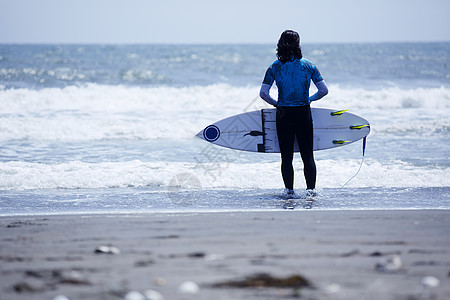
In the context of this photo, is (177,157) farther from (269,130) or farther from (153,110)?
(153,110)

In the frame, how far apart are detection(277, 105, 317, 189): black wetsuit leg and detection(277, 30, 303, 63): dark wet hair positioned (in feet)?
Result: 1.47

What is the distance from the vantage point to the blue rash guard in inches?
187

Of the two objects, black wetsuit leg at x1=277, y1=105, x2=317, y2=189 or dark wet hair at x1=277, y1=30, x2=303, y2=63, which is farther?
black wetsuit leg at x1=277, y1=105, x2=317, y2=189

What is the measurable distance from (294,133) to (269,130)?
25.3 inches

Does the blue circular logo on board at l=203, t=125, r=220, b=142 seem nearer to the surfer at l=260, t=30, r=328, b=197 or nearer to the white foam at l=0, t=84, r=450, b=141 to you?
the surfer at l=260, t=30, r=328, b=197

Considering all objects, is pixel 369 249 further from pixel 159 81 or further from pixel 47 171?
pixel 159 81

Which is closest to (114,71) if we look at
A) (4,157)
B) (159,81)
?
(159,81)

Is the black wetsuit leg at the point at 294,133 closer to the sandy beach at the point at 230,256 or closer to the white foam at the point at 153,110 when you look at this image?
the sandy beach at the point at 230,256

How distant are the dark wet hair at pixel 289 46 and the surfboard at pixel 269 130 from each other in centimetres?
86

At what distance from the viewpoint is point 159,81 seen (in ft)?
67.7

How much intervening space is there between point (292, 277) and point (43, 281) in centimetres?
116

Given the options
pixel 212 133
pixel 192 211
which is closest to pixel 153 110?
pixel 212 133

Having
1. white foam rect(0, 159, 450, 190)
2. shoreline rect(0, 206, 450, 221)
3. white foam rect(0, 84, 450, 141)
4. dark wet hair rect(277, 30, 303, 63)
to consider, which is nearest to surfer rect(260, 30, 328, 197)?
dark wet hair rect(277, 30, 303, 63)

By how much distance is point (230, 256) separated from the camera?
295 cm
